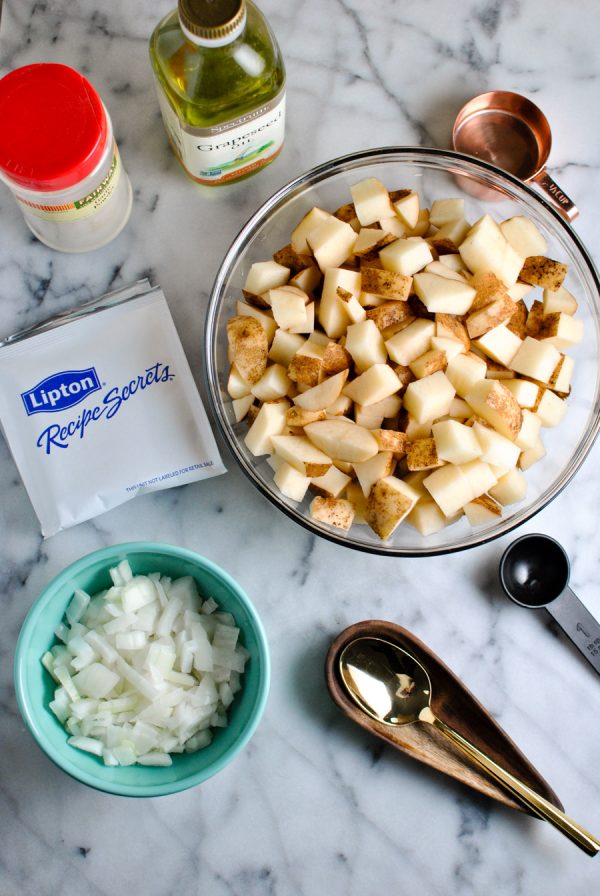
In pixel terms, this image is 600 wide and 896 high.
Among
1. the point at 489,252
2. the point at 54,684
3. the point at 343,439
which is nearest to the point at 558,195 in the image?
the point at 489,252

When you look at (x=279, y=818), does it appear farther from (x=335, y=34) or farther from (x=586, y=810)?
(x=335, y=34)

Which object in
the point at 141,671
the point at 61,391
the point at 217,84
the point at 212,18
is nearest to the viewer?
the point at 212,18

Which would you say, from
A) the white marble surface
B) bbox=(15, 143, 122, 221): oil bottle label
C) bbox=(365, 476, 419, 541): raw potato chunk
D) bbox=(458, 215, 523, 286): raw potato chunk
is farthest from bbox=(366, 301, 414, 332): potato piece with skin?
bbox=(15, 143, 122, 221): oil bottle label

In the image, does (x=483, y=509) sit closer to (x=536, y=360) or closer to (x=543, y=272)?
(x=536, y=360)

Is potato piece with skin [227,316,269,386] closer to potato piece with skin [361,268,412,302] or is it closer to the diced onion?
potato piece with skin [361,268,412,302]

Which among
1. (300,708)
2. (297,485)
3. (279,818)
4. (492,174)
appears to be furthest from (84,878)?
(492,174)
